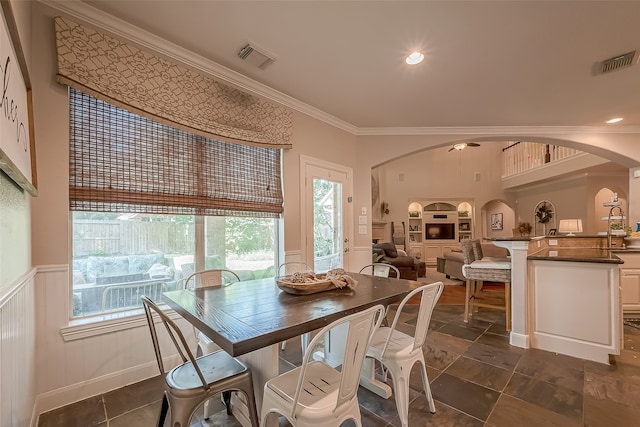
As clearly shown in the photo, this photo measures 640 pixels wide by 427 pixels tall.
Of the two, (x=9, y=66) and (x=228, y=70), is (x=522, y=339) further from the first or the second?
(x=9, y=66)

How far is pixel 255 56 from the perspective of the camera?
2562 mm

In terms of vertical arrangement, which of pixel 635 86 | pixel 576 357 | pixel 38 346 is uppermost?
pixel 635 86

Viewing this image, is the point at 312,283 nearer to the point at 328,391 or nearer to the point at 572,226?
the point at 328,391

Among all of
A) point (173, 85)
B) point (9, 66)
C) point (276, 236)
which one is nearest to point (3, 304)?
point (9, 66)

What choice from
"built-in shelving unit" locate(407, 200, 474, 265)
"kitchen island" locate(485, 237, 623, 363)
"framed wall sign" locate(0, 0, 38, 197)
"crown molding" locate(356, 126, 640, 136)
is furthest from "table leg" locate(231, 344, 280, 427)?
"built-in shelving unit" locate(407, 200, 474, 265)

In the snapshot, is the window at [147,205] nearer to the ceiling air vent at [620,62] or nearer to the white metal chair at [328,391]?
the white metal chair at [328,391]

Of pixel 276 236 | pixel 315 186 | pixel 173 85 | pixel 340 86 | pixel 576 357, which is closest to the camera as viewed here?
pixel 173 85

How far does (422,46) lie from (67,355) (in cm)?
352

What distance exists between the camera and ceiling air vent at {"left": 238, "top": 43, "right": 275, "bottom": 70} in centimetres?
246

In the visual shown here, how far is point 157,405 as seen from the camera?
1965 mm

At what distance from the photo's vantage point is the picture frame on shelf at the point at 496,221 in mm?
10246

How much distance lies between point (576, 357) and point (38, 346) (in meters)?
4.26

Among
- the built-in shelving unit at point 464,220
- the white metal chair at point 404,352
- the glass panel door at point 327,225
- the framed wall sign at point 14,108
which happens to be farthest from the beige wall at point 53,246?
the built-in shelving unit at point 464,220

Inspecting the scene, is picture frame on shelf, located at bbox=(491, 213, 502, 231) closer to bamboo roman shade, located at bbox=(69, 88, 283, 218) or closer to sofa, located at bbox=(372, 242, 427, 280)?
sofa, located at bbox=(372, 242, 427, 280)
